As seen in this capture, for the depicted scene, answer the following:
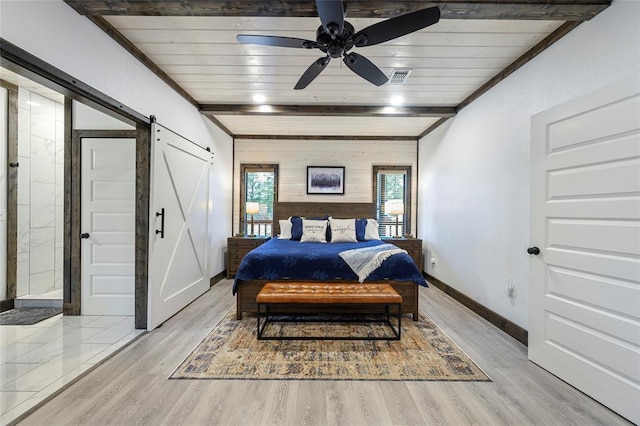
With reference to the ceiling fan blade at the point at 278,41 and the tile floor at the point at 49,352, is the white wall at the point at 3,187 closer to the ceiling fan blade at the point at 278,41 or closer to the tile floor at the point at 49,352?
the tile floor at the point at 49,352

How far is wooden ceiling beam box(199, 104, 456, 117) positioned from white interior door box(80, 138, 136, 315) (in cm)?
134

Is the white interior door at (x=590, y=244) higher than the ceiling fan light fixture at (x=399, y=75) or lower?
lower

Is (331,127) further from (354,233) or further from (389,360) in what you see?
(389,360)

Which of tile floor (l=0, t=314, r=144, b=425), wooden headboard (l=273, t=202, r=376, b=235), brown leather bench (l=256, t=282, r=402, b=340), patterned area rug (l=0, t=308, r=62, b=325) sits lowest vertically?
tile floor (l=0, t=314, r=144, b=425)

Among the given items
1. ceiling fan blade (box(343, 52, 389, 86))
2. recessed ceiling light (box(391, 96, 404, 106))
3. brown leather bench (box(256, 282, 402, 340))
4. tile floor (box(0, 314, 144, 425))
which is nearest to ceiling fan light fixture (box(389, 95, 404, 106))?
recessed ceiling light (box(391, 96, 404, 106))

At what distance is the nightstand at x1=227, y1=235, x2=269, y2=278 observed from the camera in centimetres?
493

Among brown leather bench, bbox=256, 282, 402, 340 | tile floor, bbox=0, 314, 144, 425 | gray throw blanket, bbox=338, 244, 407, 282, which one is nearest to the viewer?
tile floor, bbox=0, 314, 144, 425

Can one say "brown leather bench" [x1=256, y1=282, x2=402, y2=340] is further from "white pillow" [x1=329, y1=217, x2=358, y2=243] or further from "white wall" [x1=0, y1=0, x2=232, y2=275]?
"white wall" [x1=0, y1=0, x2=232, y2=275]

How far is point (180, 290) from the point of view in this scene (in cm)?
344

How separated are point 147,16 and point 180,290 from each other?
112 inches

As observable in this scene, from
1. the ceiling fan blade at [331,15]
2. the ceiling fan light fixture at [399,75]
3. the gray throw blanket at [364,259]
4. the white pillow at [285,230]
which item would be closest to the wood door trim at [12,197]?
the white pillow at [285,230]

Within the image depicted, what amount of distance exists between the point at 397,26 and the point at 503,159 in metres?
2.04

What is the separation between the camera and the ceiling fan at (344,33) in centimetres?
161

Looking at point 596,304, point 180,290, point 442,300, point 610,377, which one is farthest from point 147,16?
point 442,300
